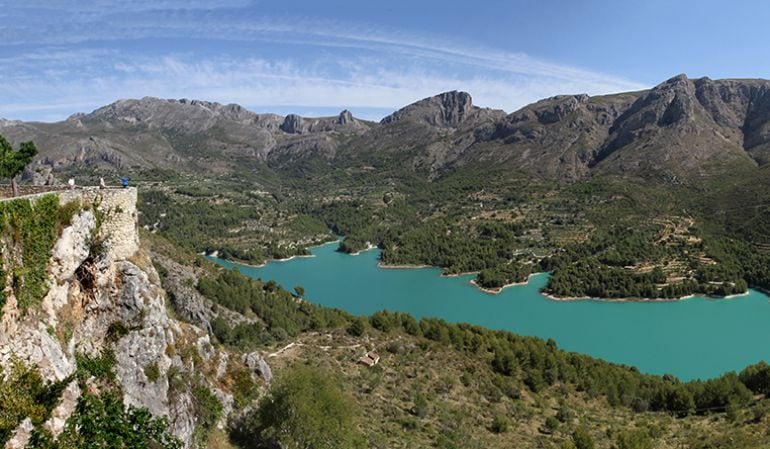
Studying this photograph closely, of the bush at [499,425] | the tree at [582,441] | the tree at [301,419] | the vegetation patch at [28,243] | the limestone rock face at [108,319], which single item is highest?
the vegetation patch at [28,243]

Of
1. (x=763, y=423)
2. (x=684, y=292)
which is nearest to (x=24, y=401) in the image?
(x=763, y=423)

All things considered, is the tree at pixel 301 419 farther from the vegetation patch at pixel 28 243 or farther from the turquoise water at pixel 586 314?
the turquoise water at pixel 586 314

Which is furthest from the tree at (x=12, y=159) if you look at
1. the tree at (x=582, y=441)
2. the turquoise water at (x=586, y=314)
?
the turquoise water at (x=586, y=314)

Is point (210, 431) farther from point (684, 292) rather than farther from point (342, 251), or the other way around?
point (342, 251)

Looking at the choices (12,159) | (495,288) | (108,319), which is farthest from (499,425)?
(495,288)

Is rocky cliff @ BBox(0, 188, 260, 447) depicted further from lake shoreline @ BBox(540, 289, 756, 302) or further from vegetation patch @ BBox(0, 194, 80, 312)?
lake shoreline @ BBox(540, 289, 756, 302)

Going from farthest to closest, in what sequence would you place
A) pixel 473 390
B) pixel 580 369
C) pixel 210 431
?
pixel 580 369 < pixel 473 390 < pixel 210 431

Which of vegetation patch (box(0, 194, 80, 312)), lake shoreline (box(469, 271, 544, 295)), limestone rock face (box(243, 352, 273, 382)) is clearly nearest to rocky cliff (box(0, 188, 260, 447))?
vegetation patch (box(0, 194, 80, 312))
